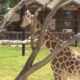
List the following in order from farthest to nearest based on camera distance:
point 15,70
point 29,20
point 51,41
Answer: point 15,70
point 51,41
point 29,20

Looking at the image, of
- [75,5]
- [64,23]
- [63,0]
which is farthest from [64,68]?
[64,23]

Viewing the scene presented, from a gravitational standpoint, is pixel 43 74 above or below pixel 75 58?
below

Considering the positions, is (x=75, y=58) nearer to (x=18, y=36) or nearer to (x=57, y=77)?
(x=57, y=77)

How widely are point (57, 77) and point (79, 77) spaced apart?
1.20 ft

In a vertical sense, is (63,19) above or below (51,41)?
below

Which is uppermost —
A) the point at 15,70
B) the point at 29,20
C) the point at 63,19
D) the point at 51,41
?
the point at 29,20

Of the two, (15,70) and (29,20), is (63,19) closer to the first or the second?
(15,70)

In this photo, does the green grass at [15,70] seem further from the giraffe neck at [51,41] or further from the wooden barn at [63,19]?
the wooden barn at [63,19]

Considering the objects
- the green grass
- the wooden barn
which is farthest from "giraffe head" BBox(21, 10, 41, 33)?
the wooden barn

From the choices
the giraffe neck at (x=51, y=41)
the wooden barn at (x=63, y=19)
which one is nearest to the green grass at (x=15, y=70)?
the giraffe neck at (x=51, y=41)

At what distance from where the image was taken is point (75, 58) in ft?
16.5

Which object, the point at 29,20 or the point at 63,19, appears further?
the point at 63,19

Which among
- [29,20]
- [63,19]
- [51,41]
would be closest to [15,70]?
[51,41]

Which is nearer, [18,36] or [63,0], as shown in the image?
[63,0]
